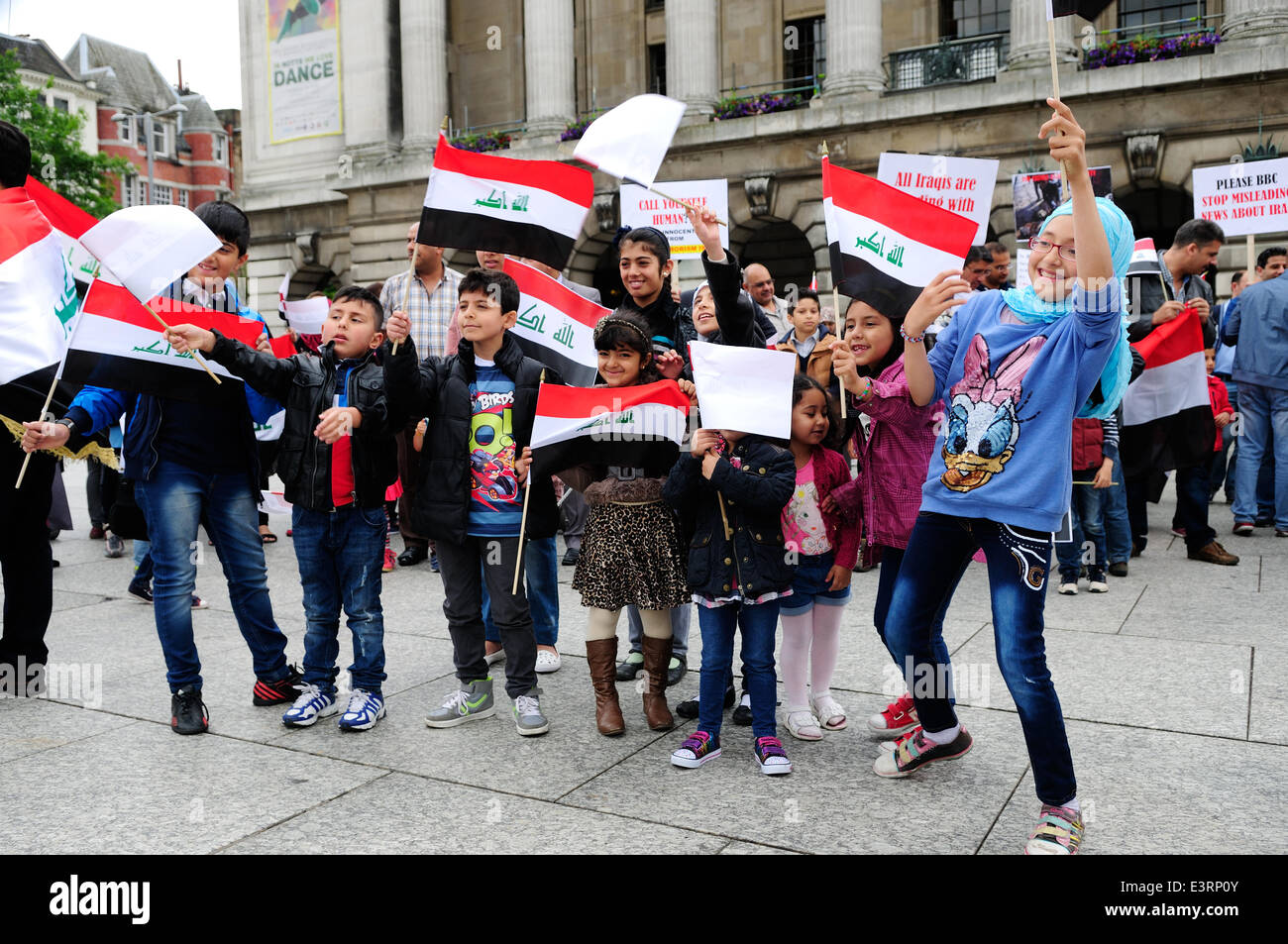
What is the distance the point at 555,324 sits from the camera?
5473 millimetres

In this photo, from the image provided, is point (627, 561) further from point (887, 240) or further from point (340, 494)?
point (887, 240)

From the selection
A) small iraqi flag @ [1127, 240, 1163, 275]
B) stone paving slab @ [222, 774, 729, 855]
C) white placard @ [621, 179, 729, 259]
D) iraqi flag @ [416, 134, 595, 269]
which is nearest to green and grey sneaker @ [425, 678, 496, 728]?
Answer: stone paving slab @ [222, 774, 729, 855]

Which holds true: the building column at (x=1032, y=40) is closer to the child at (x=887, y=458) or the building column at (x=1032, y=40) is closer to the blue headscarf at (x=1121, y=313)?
the child at (x=887, y=458)

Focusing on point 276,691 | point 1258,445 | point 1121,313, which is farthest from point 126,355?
point 1258,445

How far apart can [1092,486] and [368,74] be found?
23767 millimetres

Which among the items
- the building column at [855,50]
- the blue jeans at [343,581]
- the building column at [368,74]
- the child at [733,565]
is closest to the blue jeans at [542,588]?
the blue jeans at [343,581]

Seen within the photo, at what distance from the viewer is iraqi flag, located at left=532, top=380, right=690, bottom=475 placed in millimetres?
4422

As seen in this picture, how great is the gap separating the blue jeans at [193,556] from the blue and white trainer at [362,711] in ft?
1.77

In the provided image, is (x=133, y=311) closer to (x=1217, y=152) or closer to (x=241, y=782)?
(x=241, y=782)

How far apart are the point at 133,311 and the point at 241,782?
80.3 inches

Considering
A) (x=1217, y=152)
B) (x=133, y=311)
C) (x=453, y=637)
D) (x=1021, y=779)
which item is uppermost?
(x=1217, y=152)

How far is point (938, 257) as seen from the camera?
403 cm
